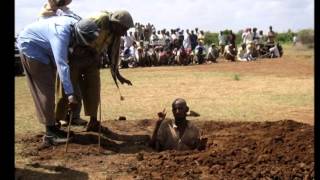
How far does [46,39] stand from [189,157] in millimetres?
2227

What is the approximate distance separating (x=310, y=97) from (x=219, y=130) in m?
A: 4.91

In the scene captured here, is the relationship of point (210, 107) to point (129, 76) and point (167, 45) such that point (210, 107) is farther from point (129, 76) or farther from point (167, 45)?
point (167, 45)

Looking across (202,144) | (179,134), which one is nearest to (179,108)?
(179,134)

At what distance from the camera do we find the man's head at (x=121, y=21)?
6.70 m

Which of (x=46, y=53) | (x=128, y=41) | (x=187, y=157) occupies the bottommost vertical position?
(x=187, y=157)

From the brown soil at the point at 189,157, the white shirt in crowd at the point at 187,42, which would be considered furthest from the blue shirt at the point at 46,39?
the white shirt in crowd at the point at 187,42

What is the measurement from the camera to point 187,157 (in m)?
6.08

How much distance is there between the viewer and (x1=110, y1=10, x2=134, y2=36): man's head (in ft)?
22.0

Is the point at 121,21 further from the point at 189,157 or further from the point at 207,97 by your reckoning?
the point at 207,97

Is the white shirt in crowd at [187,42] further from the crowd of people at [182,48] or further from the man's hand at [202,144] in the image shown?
the man's hand at [202,144]
